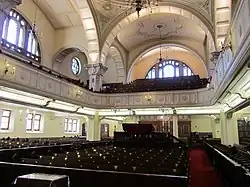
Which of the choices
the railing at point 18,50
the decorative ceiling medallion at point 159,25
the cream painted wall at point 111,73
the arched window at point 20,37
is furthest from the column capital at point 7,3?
the cream painted wall at point 111,73

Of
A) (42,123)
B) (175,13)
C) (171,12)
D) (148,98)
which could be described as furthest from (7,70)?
(175,13)

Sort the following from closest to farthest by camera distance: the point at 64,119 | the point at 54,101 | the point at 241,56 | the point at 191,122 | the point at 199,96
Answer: the point at 241,56
the point at 54,101
the point at 199,96
the point at 64,119
the point at 191,122

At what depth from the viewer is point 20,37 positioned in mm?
14477

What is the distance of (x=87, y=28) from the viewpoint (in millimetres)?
15070

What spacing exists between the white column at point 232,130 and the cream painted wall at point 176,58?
10.6m

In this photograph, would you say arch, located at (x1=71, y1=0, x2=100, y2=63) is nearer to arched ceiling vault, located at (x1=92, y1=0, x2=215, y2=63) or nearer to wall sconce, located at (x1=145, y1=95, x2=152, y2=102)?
arched ceiling vault, located at (x1=92, y1=0, x2=215, y2=63)

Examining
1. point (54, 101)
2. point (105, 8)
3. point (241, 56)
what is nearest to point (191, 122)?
point (105, 8)

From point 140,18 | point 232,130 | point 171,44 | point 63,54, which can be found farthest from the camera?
point 171,44

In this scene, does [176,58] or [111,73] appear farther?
[176,58]

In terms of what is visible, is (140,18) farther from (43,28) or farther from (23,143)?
(23,143)

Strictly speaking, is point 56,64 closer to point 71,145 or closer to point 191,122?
point 71,145

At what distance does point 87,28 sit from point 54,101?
20.7 feet

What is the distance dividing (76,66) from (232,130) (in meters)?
13.6

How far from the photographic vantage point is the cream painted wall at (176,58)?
22.0m
